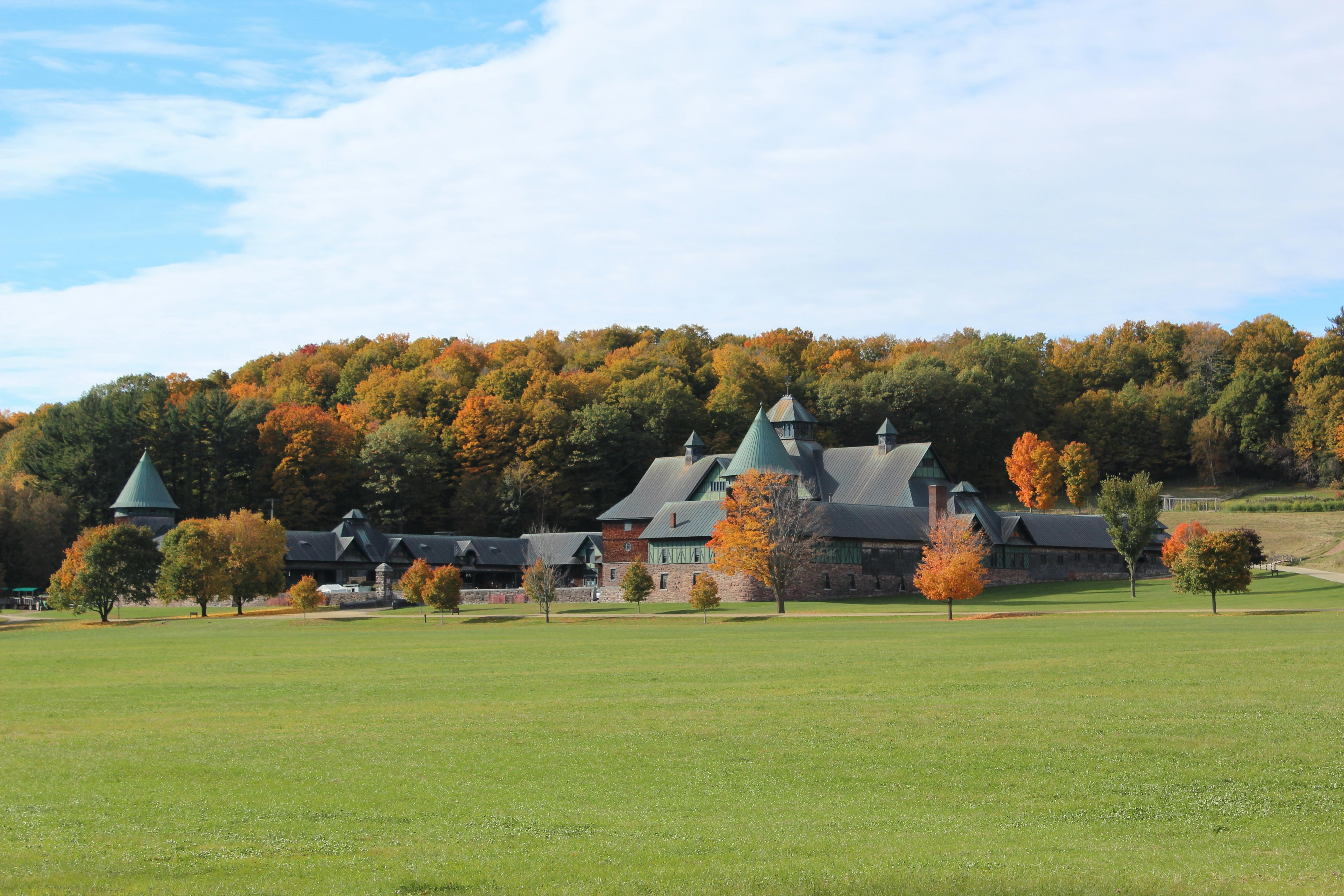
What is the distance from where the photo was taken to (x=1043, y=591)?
70.9 metres

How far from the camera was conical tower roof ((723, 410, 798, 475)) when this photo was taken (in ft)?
256

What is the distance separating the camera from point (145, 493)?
91125mm

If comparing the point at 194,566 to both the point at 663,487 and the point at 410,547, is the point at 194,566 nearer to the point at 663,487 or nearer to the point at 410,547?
the point at 410,547

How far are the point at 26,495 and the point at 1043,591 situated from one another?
69338mm

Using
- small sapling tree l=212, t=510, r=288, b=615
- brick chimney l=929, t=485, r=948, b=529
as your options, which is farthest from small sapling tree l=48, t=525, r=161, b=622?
brick chimney l=929, t=485, r=948, b=529

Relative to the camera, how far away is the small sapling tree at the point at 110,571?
65.6 m

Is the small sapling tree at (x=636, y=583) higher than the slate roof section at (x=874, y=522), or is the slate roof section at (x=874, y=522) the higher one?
the slate roof section at (x=874, y=522)

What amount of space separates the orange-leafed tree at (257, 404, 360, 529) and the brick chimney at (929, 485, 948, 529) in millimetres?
47970

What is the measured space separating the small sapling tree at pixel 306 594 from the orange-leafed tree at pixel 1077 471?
210ft

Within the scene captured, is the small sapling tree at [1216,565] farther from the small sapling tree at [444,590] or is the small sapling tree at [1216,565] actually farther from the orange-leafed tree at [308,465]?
the orange-leafed tree at [308,465]

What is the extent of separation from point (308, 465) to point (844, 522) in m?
47.3

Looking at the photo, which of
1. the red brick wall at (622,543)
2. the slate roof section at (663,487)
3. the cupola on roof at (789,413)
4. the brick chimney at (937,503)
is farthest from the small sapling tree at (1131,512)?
the red brick wall at (622,543)

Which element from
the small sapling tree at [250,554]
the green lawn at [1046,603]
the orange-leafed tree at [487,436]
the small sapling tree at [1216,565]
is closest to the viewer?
the small sapling tree at [1216,565]

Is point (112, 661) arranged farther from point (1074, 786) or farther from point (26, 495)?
point (26, 495)
